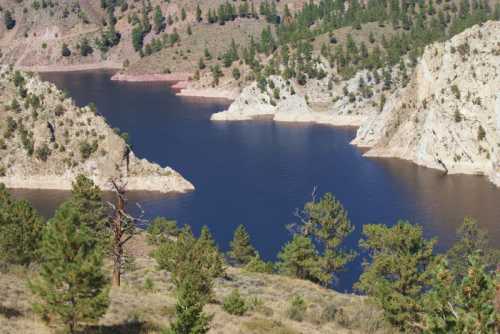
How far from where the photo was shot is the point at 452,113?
16588cm

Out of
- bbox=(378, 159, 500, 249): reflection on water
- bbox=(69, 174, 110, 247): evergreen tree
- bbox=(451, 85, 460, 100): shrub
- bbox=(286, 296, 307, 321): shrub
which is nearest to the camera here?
bbox=(286, 296, 307, 321): shrub

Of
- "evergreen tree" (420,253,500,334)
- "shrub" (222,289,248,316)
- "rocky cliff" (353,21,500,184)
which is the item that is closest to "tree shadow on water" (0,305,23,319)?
"shrub" (222,289,248,316)

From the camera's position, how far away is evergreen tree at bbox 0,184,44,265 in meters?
73.6

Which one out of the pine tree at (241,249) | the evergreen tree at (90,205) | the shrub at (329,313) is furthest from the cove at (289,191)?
the shrub at (329,313)

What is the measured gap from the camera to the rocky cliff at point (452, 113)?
529 feet

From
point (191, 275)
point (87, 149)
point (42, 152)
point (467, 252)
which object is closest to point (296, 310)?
point (191, 275)

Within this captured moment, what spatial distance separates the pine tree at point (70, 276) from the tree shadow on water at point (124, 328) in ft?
6.47

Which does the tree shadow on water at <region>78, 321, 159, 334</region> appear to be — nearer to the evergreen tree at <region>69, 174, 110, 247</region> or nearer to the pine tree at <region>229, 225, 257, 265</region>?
the evergreen tree at <region>69, 174, 110, 247</region>

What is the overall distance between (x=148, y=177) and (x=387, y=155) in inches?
2068

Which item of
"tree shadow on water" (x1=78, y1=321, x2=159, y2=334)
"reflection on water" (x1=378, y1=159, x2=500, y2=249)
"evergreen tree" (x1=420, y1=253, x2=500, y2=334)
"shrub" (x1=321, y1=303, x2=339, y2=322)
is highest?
"evergreen tree" (x1=420, y1=253, x2=500, y2=334)

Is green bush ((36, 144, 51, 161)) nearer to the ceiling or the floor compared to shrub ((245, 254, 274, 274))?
nearer to the ceiling

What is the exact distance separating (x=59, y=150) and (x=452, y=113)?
72.9 m

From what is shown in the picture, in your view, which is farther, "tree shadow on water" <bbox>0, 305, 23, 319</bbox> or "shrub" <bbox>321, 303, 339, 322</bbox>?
"shrub" <bbox>321, 303, 339, 322</bbox>

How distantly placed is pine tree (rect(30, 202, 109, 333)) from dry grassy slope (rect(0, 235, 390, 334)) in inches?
84.4
